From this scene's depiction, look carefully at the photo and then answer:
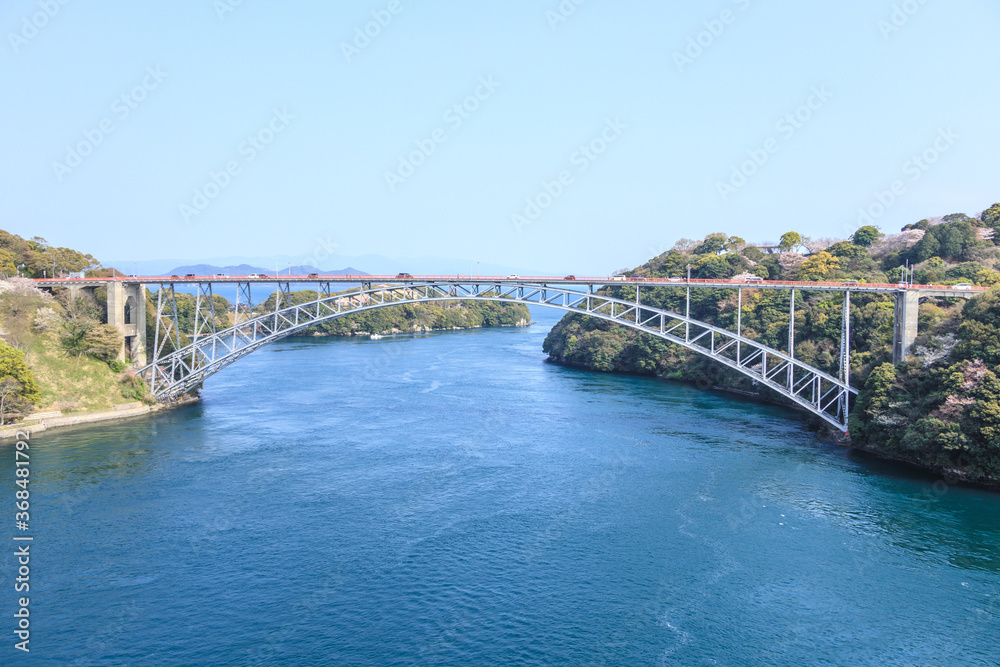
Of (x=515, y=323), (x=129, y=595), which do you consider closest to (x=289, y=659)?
(x=129, y=595)

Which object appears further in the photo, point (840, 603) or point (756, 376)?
point (756, 376)

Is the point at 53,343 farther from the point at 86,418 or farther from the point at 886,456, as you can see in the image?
the point at 886,456

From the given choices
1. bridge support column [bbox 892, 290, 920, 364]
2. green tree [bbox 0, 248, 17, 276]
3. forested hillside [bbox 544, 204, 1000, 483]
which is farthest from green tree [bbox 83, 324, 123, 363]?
bridge support column [bbox 892, 290, 920, 364]

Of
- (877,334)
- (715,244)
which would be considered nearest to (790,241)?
(715,244)

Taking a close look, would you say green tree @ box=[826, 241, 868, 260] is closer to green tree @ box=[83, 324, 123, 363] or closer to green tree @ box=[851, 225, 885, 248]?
green tree @ box=[851, 225, 885, 248]

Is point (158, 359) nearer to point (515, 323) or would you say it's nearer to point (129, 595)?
point (129, 595)
